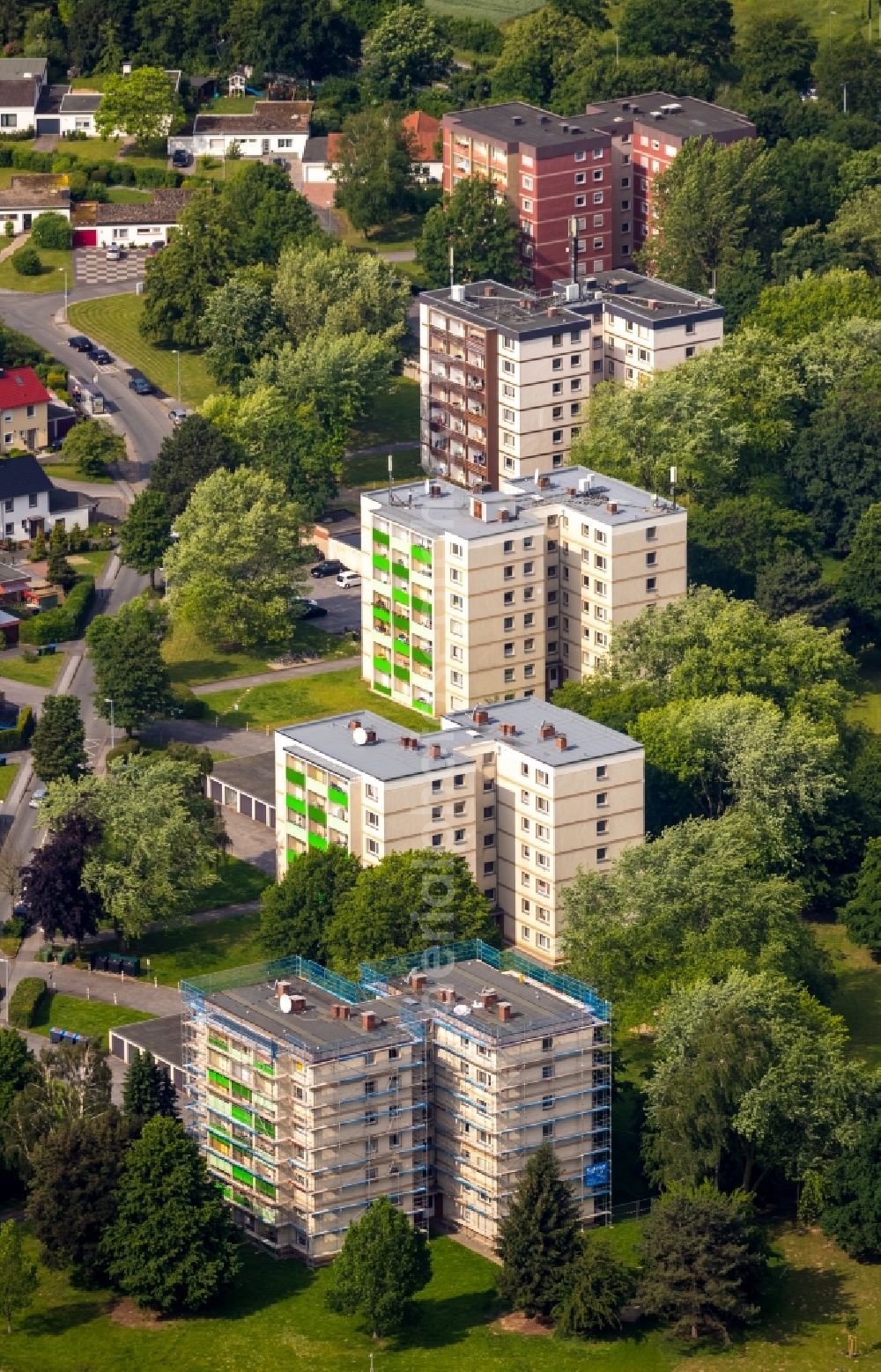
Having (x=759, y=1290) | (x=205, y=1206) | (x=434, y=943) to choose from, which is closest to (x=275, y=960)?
(x=434, y=943)

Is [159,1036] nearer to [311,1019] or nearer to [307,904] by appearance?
[307,904]

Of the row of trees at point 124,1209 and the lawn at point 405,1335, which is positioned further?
the row of trees at point 124,1209

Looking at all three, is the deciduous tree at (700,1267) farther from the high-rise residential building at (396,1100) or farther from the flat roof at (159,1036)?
the flat roof at (159,1036)

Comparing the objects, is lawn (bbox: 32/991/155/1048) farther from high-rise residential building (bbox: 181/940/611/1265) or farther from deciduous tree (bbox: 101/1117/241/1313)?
deciduous tree (bbox: 101/1117/241/1313)

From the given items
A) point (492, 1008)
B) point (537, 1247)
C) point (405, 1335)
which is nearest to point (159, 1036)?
point (492, 1008)

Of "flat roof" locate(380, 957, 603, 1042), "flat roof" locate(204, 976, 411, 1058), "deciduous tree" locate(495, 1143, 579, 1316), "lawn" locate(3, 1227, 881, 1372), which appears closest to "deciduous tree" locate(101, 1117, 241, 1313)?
"lawn" locate(3, 1227, 881, 1372)

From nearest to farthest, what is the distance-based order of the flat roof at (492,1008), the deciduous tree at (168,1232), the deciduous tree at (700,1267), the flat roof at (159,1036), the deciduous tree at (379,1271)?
the deciduous tree at (700,1267)
the deciduous tree at (379,1271)
the deciduous tree at (168,1232)
the flat roof at (492,1008)
the flat roof at (159,1036)

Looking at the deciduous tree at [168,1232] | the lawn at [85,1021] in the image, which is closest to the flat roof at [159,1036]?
the lawn at [85,1021]
